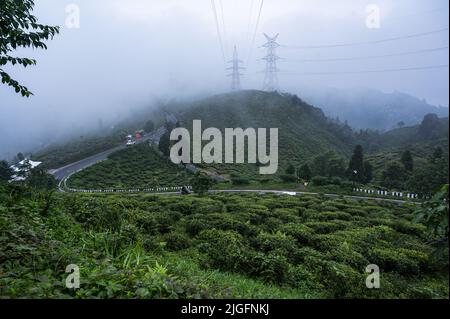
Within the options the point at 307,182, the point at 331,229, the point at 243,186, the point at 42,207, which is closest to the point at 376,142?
the point at 307,182

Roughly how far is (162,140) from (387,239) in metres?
72.0

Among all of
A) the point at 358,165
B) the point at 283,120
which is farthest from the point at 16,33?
the point at 283,120

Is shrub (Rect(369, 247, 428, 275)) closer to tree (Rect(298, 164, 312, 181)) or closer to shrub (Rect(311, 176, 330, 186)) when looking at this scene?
shrub (Rect(311, 176, 330, 186))

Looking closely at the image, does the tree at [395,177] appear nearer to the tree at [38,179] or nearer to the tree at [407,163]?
the tree at [407,163]

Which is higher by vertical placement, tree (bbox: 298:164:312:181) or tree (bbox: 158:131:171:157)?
tree (bbox: 158:131:171:157)

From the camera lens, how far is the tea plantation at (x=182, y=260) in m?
4.37

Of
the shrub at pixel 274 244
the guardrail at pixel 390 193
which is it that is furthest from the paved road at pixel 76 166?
the shrub at pixel 274 244

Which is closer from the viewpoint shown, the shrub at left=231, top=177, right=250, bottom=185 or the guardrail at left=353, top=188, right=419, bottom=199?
the guardrail at left=353, top=188, right=419, bottom=199

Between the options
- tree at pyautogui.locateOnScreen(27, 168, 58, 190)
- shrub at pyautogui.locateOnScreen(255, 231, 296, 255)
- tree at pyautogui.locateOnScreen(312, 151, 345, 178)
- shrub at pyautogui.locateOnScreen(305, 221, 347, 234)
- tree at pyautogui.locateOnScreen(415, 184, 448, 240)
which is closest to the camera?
tree at pyautogui.locateOnScreen(415, 184, 448, 240)

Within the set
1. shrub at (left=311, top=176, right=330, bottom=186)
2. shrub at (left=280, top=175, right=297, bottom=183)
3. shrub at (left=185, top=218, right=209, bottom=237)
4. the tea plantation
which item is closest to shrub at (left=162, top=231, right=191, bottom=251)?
the tea plantation

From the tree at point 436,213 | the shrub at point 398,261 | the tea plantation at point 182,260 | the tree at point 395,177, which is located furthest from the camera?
the tree at point 395,177

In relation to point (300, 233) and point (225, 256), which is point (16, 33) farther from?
point (300, 233)

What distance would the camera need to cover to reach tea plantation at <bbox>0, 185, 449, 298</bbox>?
4.37m

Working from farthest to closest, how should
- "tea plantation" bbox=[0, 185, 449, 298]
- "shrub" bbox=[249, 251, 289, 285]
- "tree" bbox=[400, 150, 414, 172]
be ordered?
1. "tree" bbox=[400, 150, 414, 172]
2. "shrub" bbox=[249, 251, 289, 285]
3. "tea plantation" bbox=[0, 185, 449, 298]
